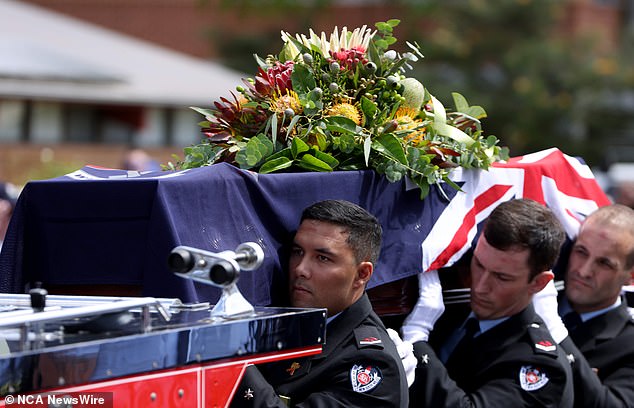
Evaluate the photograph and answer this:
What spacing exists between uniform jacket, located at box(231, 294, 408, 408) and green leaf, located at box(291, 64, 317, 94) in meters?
0.90

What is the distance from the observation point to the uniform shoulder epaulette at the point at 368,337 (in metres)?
3.65

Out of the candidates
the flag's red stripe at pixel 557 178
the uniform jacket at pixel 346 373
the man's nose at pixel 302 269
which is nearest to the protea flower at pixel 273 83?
the man's nose at pixel 302 269

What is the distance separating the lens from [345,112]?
4.08 m

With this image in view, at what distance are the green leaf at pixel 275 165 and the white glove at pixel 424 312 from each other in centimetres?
79

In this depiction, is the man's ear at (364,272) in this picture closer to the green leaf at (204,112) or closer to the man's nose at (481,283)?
the man's nose at (481,283)

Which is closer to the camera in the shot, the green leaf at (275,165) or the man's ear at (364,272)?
the man's ear at (364,272)

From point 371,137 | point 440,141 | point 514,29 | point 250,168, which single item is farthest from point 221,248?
point 514,29

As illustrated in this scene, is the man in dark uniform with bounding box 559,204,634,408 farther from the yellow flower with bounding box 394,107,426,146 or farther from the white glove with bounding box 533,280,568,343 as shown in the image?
the yellow flower with bounding box 394,107,426,146

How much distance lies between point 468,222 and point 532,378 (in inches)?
27.4

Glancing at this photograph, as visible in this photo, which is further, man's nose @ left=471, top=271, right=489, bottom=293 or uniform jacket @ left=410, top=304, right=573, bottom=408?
A: man's nose @ left=471, top=271, right=489, bottom=293

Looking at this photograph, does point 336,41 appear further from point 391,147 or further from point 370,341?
point 370,341

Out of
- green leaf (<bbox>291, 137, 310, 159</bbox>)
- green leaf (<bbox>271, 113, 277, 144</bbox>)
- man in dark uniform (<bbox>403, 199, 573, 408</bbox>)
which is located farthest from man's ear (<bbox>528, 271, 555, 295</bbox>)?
green leaf (<bbox>271, 113, 277, 144</bbox>)

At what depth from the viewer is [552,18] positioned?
21.6 meters

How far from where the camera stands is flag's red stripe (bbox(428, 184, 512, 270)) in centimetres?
434
